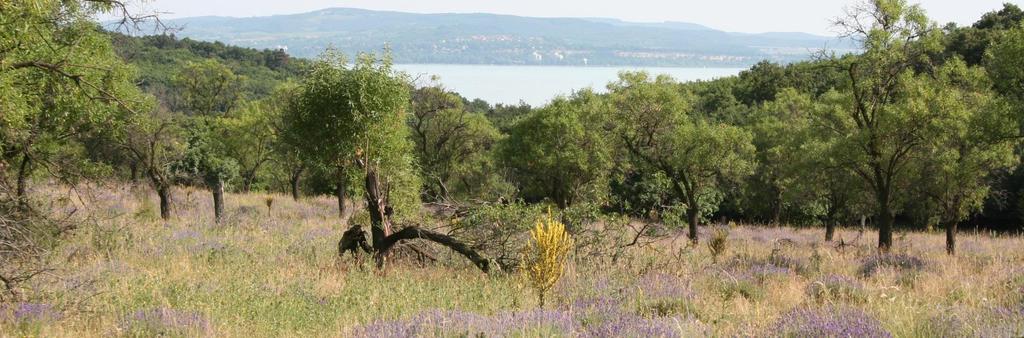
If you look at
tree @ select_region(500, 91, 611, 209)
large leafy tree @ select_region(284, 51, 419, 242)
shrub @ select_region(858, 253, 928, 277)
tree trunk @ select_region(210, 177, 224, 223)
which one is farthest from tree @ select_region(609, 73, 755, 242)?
tree trunk @ select_region(210, 177, 224, 223)

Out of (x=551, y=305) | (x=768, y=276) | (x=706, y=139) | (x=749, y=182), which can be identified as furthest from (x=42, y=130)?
(x=749, y=182)

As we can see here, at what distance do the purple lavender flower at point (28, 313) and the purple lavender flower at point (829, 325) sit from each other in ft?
23.4

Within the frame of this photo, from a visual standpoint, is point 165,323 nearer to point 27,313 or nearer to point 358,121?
point 27,313

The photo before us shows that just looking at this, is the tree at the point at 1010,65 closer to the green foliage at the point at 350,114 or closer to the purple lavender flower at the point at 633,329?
the purple lavender flower at the point at 633,329

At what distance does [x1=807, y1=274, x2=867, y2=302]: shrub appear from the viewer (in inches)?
360

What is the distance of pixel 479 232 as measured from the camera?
38.8ft

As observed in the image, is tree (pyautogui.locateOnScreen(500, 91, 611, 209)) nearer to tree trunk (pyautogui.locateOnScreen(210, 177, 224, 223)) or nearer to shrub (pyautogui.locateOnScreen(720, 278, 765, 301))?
tree trunk (pyautogui.locateOnScreen(210, 177, 224, 223))

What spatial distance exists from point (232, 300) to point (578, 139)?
2389 centimetres

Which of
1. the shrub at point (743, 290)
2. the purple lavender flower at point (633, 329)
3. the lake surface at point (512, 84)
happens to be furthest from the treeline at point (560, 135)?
the purple lavender flower at point (633, 329)

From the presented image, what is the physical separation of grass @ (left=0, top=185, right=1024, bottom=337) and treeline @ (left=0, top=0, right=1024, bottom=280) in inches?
52.6

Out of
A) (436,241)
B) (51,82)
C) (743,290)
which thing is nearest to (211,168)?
(51,82)

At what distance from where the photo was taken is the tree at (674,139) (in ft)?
77.0

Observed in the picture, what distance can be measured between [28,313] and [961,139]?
67.4 feet

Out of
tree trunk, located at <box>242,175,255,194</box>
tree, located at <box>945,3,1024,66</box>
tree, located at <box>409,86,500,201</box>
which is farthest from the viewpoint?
tree, located at <box>945,3,1024,66</box>
